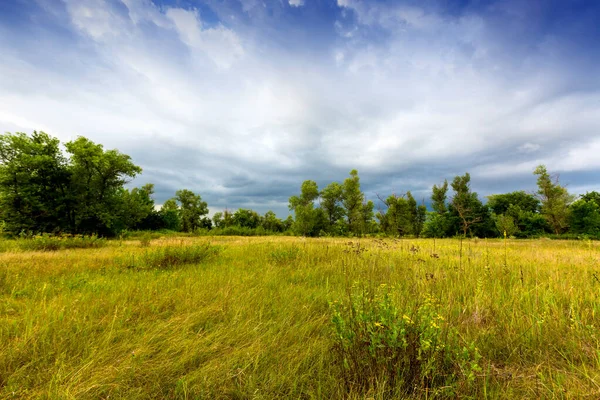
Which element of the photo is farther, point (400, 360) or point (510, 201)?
point (510, 201)

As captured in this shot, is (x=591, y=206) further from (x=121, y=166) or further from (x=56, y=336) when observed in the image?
(x=121, y=166)

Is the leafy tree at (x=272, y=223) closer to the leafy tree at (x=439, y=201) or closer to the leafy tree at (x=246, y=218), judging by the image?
the leafy tree at (x=246, y=218)

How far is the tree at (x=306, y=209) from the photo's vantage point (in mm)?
42781

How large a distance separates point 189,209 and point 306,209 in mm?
40126

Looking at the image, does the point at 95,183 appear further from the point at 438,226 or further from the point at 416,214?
the point at 416,214

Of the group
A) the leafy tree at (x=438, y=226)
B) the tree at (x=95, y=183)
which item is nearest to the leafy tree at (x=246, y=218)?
the tree at (x=95, y=183)

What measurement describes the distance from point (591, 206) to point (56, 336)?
62425mm

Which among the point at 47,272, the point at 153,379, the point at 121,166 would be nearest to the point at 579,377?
the point at 153,379

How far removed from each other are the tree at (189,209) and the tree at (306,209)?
3331 cm

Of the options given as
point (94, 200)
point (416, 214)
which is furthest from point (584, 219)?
point (94, 200)

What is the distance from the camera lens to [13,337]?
98.2 inches

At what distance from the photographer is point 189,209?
6481 centimetres

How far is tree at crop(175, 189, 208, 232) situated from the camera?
211 feet

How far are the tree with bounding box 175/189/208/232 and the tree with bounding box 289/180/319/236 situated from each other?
109ft
